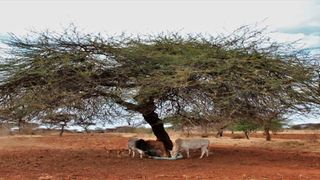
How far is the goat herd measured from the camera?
58.4 ft

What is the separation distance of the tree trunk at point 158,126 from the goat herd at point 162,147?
36cm

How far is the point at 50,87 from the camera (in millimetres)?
16438

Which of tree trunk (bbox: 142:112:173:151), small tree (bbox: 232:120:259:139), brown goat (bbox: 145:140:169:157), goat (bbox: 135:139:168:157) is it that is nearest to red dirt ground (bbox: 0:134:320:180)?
goat (bbox: 135:139:168:157)

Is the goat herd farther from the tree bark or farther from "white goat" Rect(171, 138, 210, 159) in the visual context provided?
the tree bark

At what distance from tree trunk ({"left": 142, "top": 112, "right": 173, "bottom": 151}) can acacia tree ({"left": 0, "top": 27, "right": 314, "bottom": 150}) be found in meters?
1.25

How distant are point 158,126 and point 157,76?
416 centimetres

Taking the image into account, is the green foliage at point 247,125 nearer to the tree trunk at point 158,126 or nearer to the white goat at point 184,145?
the white goat at point 184,145

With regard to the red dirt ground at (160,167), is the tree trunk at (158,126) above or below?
above

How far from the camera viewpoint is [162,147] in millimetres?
19094

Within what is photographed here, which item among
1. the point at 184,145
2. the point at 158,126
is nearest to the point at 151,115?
the point at 158,126

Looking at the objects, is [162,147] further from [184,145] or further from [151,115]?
[184,145]

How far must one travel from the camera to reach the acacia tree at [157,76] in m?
15.9

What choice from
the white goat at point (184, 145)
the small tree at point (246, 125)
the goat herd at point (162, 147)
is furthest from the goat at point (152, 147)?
the small tree at point (246, 125)

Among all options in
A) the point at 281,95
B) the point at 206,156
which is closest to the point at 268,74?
the point at 281,95
